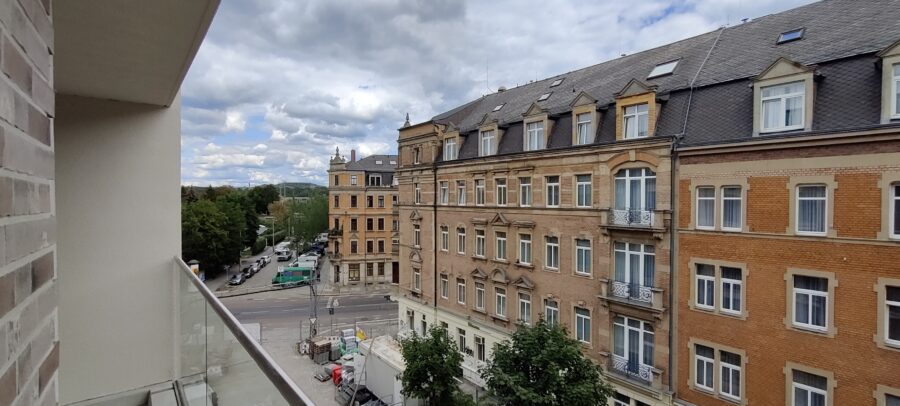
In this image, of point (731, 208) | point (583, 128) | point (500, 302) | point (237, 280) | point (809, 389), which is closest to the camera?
point (809, 389)

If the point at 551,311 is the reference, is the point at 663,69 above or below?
above

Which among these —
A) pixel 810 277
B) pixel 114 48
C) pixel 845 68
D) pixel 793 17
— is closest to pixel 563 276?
pixel 810 277

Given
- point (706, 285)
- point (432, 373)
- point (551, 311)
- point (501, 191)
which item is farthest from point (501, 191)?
point (706, 285)

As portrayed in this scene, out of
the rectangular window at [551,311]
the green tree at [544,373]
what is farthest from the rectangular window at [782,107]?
the rectangular window at [551,311]

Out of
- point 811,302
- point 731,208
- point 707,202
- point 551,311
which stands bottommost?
point 551,311

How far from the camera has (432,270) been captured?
1766cm

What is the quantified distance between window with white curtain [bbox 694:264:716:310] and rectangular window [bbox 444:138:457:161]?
9.32m

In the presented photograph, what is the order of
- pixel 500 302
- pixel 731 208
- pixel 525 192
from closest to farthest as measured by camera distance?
1. pixel 731 208
2. pixel 525 192
3. pixel 500 302

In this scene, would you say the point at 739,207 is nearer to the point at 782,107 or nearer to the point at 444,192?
the point at 782,107

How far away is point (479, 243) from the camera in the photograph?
1541 cm

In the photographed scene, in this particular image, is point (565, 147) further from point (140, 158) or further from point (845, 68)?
point (140, 158)

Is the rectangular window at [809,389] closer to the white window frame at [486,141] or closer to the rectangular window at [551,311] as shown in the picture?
the rectangular window at [551,311]

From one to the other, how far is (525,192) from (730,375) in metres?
6.90

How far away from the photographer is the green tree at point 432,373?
35.6 feet
